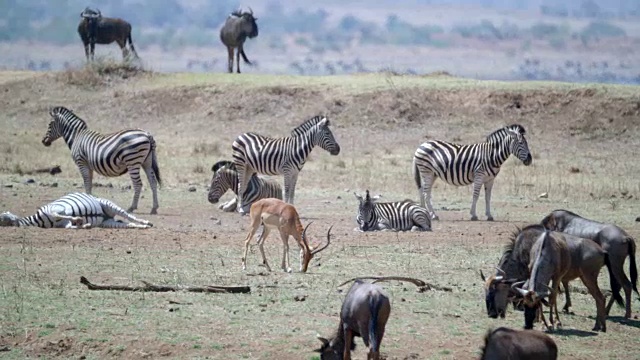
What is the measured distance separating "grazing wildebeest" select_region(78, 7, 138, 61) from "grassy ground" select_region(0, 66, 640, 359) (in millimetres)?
2853

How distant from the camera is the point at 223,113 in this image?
3375cm

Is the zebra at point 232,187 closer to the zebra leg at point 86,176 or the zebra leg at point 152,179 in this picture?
the zebra leg at point 152,179

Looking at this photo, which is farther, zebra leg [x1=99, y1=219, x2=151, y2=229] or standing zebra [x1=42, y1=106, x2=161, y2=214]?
standing zebra [x1=42, y1=106, x2=161, y2=214]

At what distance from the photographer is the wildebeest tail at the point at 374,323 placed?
10289mm

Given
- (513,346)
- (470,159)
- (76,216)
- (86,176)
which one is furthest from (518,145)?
(513,346)

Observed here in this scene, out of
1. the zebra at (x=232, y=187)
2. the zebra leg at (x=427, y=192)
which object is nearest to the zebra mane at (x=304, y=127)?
the zebra at (x=232, y=187)

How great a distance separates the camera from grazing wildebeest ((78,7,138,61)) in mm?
39969

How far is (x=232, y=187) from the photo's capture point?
72.7 feet

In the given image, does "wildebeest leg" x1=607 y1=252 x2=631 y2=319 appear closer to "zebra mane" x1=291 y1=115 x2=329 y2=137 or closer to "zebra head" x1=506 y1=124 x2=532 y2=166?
"zebra head" x1=506 y1=124 x2=532 y2=166

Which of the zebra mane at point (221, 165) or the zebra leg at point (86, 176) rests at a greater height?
the zebra mane at point (221, 165)

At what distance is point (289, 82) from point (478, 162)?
14938 millimetres

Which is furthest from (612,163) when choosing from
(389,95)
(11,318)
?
(11,318)

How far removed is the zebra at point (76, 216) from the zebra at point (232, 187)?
3372 millimetres

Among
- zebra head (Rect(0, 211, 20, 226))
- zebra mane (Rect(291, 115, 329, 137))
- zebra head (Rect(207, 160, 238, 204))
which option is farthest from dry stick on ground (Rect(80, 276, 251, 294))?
zebra mane (Rect(291, 115, 329, 137))
